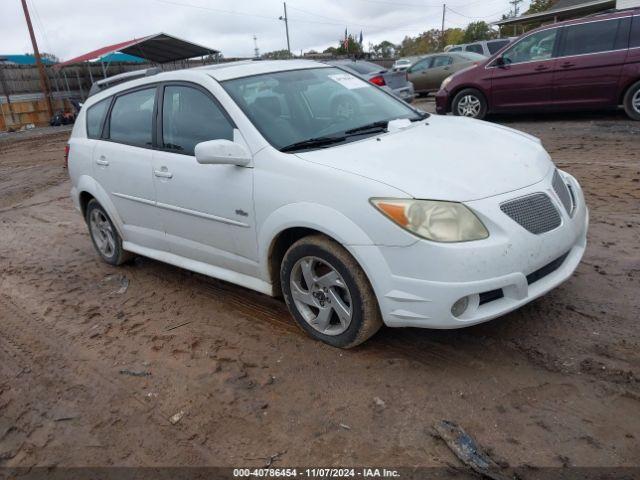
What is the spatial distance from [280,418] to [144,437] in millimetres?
713

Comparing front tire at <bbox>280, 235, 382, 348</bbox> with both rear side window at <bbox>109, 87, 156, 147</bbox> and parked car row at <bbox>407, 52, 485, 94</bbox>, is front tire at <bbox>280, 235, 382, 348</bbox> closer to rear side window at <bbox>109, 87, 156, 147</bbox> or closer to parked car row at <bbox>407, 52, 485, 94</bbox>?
rear side window at <bbox>109, 87, 156, 147</bbox>

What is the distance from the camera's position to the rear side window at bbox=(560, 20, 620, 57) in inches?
349

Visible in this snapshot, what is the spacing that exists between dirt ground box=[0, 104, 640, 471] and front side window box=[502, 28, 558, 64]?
597cm

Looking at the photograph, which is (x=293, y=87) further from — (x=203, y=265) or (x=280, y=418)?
(x=280, y=418)

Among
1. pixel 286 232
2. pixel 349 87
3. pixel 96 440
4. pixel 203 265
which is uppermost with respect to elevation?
pixel 349 87

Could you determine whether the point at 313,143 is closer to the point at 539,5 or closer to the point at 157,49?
the point at 157,49

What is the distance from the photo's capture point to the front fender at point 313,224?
2.86 metres

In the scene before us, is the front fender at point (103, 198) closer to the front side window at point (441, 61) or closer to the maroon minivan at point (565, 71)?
the maroon minivan at point (565, 71)

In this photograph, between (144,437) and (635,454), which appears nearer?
(635,454)

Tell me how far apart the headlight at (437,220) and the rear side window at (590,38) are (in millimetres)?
8024

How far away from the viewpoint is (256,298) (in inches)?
163

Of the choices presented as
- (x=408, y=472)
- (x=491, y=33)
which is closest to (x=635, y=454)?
(x=408, y=472)

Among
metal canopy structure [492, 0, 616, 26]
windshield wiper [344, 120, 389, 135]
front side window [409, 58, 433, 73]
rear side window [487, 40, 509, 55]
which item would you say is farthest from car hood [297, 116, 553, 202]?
metal canopy structure [492, 0, 616, 26]

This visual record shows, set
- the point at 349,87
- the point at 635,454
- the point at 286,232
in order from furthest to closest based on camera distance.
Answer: the point at 349,87 → the point at 286,232 → the point at 635,454
